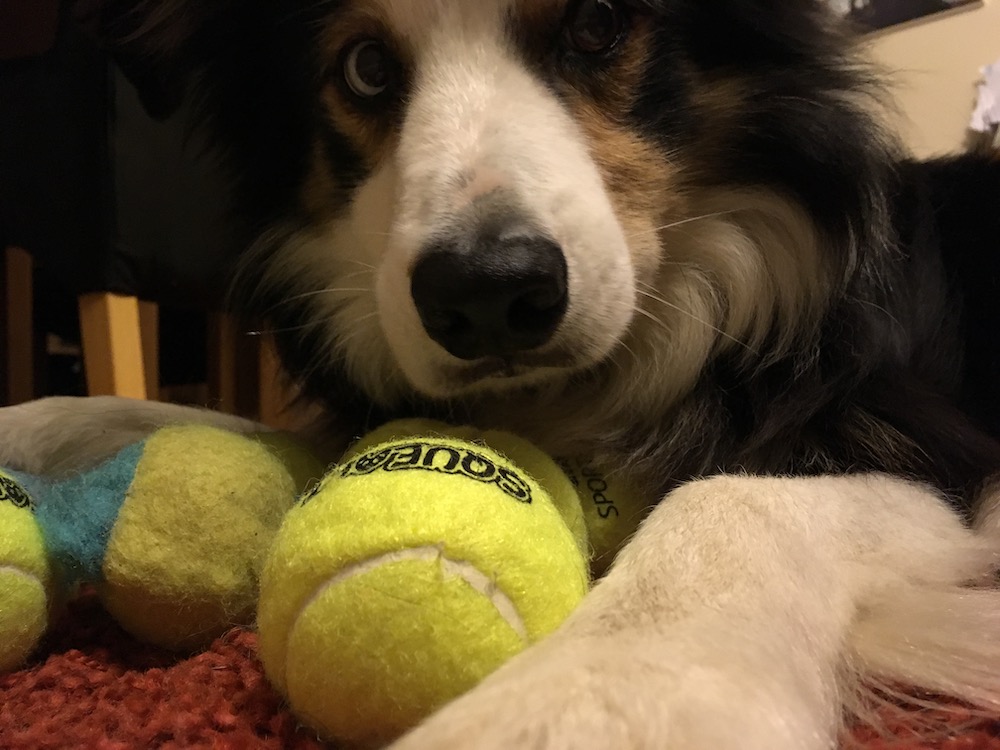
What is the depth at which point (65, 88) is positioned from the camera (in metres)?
1.76

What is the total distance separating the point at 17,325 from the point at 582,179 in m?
2.26

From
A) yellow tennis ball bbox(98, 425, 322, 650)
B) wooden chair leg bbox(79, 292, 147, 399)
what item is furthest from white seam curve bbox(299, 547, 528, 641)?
wooden chair leg bbox(79, 292, 147, 399)

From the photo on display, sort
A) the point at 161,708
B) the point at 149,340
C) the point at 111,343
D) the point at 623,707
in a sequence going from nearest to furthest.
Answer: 1. the point at 623,707
2. the point at 161,708
3. the point at 111,343
4. the point at 149,340

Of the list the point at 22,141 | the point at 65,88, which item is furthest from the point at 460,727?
the point at 22,141

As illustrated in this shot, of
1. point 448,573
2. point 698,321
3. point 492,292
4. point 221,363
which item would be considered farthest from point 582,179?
point 221,363

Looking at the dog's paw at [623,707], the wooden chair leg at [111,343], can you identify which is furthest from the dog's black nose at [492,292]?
the wooden chair leg at [111,343]

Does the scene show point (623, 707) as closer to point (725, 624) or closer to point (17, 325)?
point (725, 624)

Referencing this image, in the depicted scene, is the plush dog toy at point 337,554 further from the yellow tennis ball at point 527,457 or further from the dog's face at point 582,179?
the dog's face at point 582,179

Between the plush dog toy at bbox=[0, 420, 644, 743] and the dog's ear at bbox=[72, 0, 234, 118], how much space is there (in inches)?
24.9

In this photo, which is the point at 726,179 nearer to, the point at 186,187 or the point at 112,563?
the point at 112,563

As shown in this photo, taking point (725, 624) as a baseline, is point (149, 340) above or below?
below

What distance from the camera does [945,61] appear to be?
261 centimetres

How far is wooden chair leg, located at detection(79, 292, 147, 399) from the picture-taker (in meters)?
1.87

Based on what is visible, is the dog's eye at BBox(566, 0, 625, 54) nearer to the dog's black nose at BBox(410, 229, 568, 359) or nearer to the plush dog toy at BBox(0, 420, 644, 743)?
the dog's black nose at BBox(410, 229, 568, 359)
